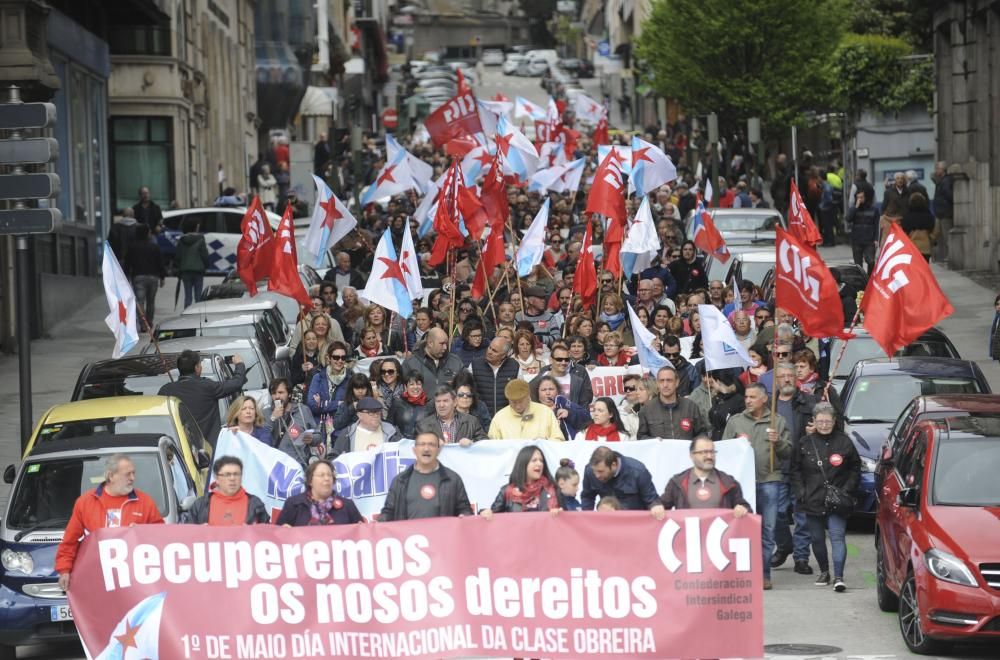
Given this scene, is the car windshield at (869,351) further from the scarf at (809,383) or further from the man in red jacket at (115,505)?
the man in red jacket at (115,505)

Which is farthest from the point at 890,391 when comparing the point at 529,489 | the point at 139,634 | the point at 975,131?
the point at 975,131

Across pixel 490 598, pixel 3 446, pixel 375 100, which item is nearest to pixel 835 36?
pixel 3 446

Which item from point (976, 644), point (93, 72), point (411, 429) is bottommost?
point (976, 644)

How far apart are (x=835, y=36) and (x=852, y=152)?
6.91 meters

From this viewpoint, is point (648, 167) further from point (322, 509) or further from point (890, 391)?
point (322, 509)

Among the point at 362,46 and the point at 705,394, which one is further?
the point at 362,46

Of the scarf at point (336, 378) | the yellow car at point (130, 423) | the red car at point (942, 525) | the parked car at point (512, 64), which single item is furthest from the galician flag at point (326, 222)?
the parked car at point (512, 64)

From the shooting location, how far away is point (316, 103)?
7606cm

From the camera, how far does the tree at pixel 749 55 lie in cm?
4944

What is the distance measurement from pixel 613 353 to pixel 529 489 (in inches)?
268

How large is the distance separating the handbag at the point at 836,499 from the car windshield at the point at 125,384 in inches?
252

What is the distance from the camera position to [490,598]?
11.0 meters

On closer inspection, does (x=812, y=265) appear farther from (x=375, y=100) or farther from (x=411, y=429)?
(x=375, y=100)

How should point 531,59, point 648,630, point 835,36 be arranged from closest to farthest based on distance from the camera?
point 648,630 < point 835,36 < point 531,59
